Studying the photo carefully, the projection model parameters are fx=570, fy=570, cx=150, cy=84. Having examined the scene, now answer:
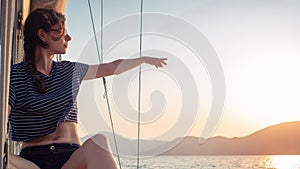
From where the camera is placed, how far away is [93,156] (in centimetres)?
166

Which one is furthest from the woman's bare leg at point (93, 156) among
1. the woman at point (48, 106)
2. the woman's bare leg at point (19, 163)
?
the woman's bare leg at point (19, 163)

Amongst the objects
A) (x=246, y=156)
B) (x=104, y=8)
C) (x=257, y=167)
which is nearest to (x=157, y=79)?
(x=104, y=8)

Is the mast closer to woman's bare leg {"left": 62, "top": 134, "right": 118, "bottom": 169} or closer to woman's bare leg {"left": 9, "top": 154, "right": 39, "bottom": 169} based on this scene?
woman's bare leg {"left": 9, "top": 154, "right": 39, "bottom": 169}

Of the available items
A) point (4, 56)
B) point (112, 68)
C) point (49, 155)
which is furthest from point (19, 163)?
point (112, 68)

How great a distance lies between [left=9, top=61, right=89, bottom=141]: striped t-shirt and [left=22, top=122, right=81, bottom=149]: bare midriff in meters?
0.01

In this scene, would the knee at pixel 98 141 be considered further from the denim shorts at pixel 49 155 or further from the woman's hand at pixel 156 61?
the woman's hand at pixel 156 61

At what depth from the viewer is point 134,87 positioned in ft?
8.13

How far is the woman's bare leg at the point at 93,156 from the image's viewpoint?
1641 millimetres

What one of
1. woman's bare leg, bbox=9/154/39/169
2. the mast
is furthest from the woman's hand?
the mast

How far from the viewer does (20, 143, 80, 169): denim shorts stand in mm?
1740

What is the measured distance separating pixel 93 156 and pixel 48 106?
0.26 m

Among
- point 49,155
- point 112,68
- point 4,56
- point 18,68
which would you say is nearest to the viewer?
point 4,56

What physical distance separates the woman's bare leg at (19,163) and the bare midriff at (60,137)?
13 cm

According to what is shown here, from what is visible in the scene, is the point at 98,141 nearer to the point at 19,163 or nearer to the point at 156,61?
the point at 19,163
